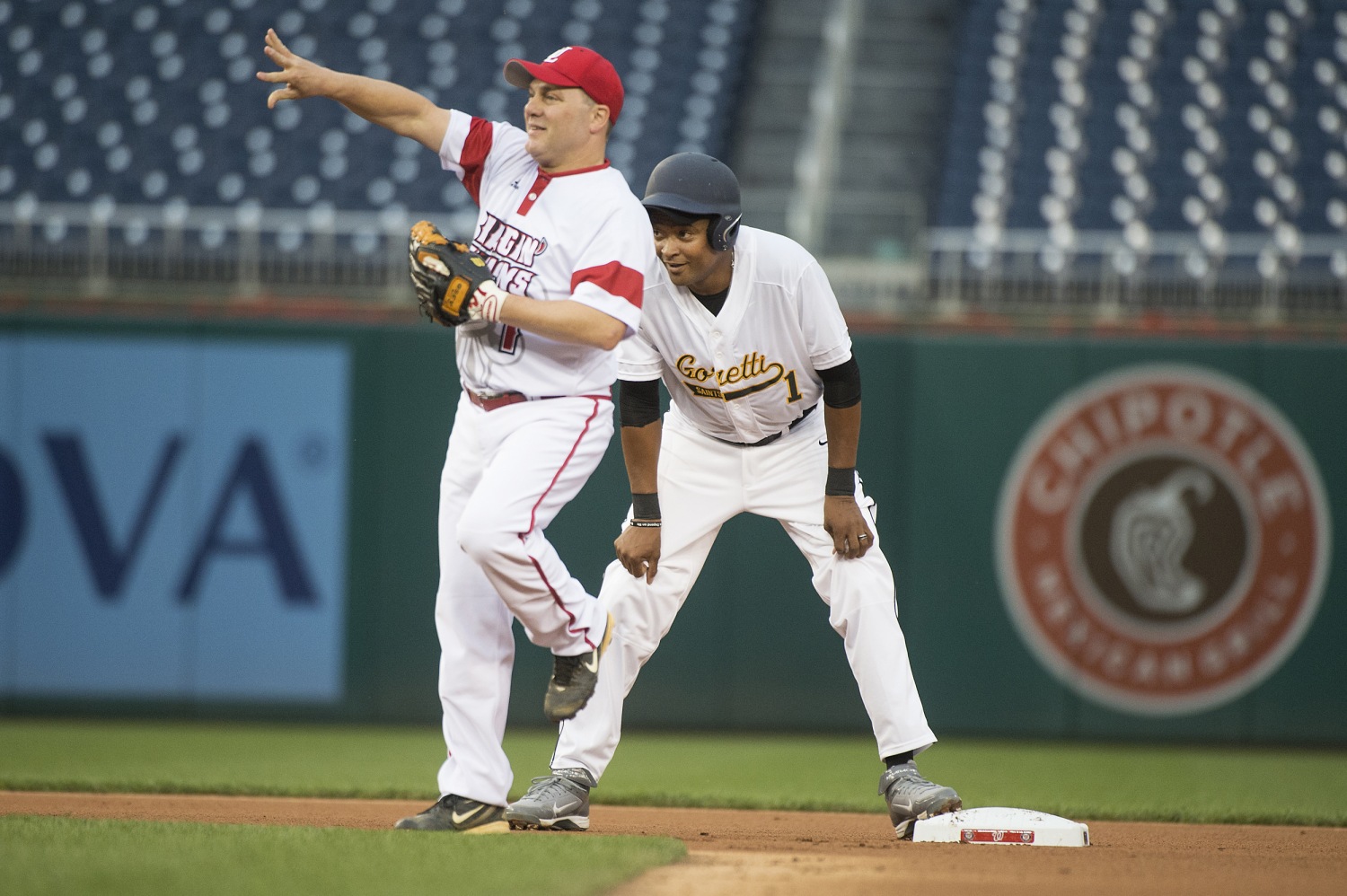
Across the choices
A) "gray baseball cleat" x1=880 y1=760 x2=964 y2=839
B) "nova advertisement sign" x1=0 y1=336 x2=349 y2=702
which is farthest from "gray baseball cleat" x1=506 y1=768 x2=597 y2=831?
"nova advertisement sign" x1=0 y1=336 x2=349 y2=702

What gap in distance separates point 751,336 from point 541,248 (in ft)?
2.22

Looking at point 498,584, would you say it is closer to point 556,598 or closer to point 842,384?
point 556,598

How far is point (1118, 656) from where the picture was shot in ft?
24.5

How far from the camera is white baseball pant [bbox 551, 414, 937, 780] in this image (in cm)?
411

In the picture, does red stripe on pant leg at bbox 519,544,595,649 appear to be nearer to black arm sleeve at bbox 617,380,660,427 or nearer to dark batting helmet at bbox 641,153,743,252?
black arm sleeve at bbox 617,380,660,427

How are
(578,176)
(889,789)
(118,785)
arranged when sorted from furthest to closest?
Result: (118,785) → (889,789) → (578,176)

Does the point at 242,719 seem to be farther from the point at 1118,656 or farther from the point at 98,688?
the point at 1118,656

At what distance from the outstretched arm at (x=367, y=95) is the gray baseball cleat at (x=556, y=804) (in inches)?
67.5

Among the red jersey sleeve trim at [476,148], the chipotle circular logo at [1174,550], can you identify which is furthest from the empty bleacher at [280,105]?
the red jersey sleeve trim at [476,148]

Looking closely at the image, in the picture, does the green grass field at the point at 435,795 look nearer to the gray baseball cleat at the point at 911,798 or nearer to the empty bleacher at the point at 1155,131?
the gray baseball cleat at the point at 911,798

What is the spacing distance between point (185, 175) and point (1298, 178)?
8302 mm

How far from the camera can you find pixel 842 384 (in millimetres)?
4113

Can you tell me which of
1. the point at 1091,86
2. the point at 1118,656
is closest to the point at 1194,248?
the point at 1118,656

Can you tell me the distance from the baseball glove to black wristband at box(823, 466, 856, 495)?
1165mm
